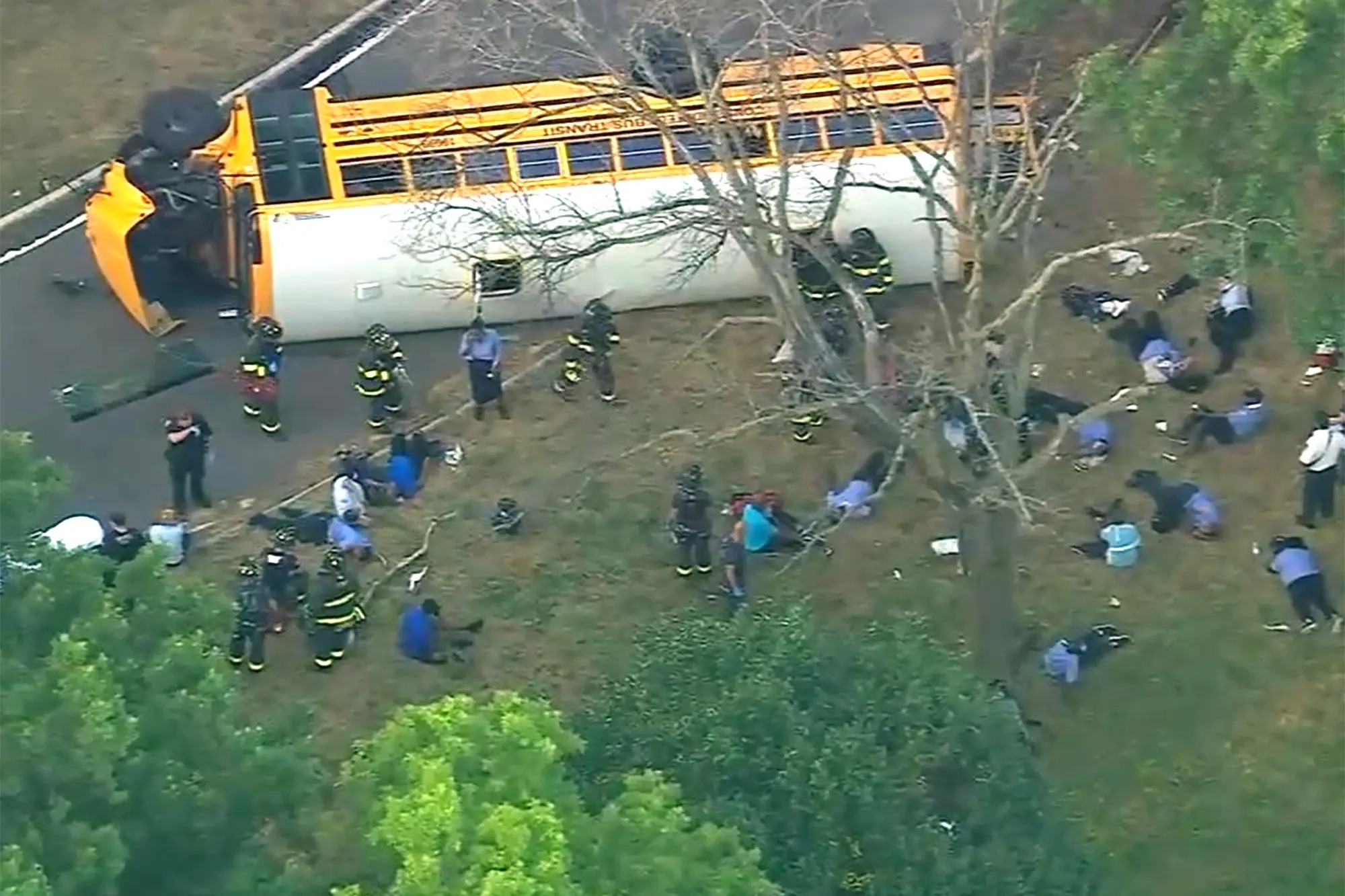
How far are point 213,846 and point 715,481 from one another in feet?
29.4

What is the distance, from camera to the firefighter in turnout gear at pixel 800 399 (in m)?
16.3

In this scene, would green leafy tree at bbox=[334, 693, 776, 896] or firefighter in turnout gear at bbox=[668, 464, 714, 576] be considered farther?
firefighter in turnout gear at bbox=[668, 464, 714, 576]

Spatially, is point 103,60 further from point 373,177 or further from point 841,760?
point 841,760

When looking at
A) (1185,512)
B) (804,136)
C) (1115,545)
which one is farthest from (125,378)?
(1185,512)

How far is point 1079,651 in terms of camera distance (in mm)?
18328

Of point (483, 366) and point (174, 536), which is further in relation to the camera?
point (483, 366)

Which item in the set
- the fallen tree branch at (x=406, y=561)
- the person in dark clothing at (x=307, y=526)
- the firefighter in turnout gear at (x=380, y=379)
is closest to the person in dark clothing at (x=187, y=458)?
the person in dark clothing at (x=307, y=526)

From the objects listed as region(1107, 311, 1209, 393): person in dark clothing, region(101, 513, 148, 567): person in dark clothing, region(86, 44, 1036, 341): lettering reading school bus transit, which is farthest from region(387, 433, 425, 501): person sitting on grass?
region(1107, 311, 1209, 393): person in dark clothing

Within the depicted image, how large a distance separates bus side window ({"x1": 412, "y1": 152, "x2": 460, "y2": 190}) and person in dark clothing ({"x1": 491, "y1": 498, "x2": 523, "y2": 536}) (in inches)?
139

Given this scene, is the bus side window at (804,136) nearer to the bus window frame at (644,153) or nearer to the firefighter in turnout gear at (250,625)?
the bus window frame at (644,153)

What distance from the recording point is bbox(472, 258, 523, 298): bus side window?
69.1 feet

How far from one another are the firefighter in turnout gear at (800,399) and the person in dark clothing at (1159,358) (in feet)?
10.9

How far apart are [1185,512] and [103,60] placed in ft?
50.6

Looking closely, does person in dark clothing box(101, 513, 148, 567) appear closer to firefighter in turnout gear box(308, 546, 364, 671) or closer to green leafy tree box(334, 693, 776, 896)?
firefighter in turnout gear box(308, 546, 364, 671)
